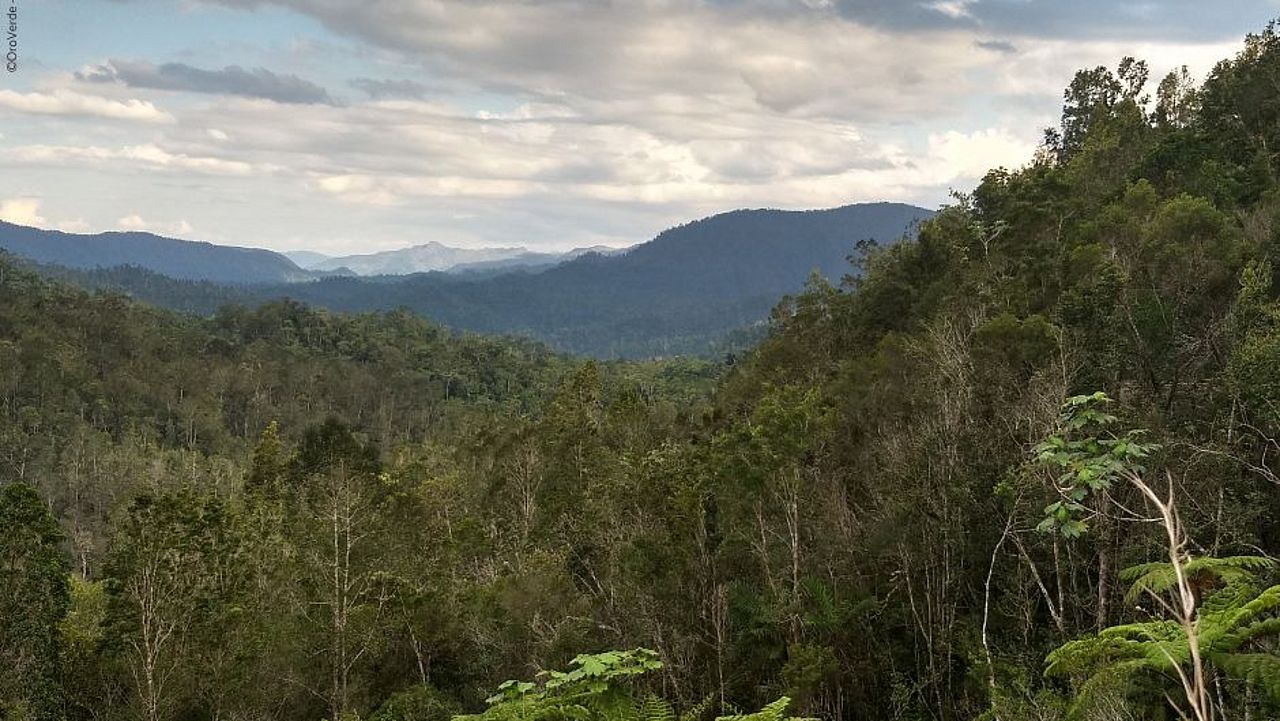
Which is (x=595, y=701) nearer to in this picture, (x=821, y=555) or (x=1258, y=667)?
(x=1258, y=667)

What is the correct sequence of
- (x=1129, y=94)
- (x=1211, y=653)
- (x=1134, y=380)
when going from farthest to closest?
(x=1129, y=94), (x=1134, y=380), (x=1211, y=653)

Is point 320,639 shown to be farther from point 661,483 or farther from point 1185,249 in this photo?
point 1185,249

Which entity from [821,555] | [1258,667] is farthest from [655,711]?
[821,555]

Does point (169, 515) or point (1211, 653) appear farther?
point (169, 515)

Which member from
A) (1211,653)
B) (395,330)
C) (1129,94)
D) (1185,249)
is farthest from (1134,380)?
(395,330)

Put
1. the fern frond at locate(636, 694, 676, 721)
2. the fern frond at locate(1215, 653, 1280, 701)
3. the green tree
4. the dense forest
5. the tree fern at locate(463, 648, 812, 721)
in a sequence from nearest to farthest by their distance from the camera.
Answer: the fern frond at locate(1215, 653, 1280, 701) → the tree fern at locate(463, 648, 812, 721) → the fern frond at locate(636, 694, 676, 721) → the dense forest → the green tree

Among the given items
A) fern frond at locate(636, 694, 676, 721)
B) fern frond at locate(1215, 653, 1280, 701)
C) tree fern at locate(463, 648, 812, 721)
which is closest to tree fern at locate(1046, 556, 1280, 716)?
fern frond at locate(1215, 653, 1280, 701)

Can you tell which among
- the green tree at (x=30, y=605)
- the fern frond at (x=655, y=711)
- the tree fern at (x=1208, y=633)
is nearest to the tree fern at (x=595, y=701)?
the fern frond at (x=655, y=711)

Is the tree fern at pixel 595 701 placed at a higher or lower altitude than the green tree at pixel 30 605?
higher

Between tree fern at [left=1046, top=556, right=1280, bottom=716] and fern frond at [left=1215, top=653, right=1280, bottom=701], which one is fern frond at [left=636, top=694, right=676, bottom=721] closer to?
tree fern at [left=1046, top=556, right=1280, bottom=716]

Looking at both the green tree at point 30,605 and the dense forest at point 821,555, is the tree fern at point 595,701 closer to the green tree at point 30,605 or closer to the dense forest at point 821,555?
the dense forest at point 821,555

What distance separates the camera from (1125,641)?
4883 millimetres

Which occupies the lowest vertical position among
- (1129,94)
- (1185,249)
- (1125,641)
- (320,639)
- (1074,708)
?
(320,639)

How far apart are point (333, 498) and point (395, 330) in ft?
402
